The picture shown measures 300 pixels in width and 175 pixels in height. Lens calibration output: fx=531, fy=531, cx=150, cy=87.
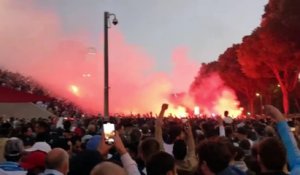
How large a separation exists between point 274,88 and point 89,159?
67.9 meters

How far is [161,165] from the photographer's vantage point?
457cm

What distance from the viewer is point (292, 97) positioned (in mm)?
68250

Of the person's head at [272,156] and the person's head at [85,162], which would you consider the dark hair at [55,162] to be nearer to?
the person's head at [85,162]

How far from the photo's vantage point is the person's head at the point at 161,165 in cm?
457

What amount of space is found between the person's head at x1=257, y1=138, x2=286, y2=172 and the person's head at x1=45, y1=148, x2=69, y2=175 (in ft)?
6.14

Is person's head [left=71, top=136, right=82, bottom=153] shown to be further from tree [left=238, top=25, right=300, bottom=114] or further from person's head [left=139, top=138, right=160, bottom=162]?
tree [left=238, top=25, right=300, bottom=114]

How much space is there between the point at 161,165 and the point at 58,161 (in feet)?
3.58

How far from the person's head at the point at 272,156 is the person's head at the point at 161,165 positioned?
2.54 feet

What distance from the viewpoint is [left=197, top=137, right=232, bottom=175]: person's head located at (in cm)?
424

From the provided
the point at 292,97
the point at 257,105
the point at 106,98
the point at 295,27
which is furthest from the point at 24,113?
the point at 257,105

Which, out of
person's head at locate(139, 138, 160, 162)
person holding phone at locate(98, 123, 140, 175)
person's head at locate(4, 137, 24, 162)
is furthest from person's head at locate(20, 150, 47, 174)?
person's head at locate(4, 137, 24, 162)

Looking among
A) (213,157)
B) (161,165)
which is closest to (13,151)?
(161,165)

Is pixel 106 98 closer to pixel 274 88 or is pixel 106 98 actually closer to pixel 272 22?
pixel 272 22

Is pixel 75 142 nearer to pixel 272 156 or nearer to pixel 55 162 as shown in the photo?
pixel 55 162
